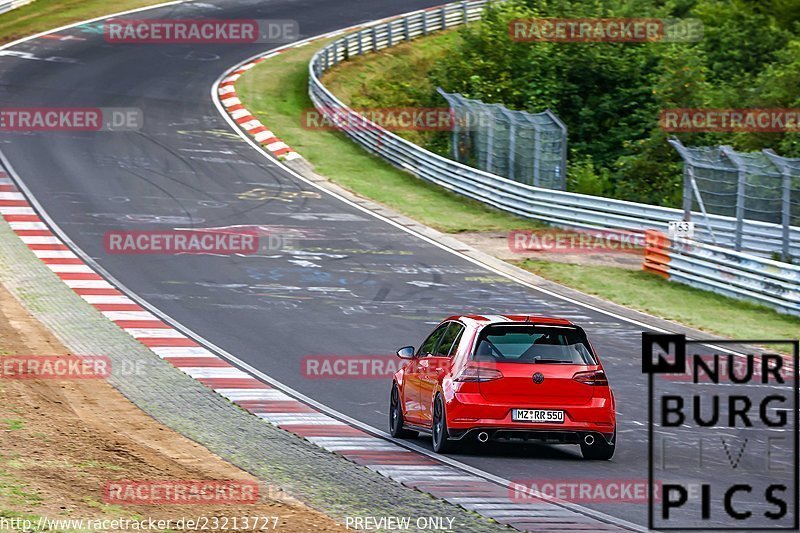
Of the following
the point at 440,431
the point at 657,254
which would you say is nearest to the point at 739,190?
the point at 657,254

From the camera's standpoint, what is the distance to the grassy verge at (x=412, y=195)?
23.0m

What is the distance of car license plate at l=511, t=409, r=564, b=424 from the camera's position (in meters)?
12.1

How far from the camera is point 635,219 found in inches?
1147

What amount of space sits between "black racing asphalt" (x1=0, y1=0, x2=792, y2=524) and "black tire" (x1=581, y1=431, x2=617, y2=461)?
161 mm

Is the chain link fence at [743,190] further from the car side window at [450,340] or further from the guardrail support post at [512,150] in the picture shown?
the car side window at [450,340]

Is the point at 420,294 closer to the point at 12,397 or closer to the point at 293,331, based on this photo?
the point at 293,331

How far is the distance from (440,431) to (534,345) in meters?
1.26

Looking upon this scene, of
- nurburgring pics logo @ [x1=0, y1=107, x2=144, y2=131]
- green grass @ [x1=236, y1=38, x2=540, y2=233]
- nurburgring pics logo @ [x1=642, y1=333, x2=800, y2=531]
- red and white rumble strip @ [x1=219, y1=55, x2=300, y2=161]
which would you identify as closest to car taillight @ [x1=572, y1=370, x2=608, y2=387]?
nurburgring pics logo @ [x1=642, y1=333, x2=800, y2=531]

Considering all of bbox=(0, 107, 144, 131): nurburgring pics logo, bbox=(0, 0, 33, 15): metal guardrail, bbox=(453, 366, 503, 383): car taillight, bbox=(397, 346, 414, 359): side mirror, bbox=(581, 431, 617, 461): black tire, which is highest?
bbox=(0, 0, 33, 15): metal guardrail

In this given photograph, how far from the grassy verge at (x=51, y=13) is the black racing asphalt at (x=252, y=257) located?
8.20 ft

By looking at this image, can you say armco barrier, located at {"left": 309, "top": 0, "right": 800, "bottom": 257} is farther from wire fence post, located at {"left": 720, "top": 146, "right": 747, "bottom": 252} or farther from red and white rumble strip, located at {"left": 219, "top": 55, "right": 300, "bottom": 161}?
red and white rumble strip, located at {"left": 219, "top": 55, "right": 300, "bottom": 161}

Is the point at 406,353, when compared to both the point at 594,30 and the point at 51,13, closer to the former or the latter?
the point at 594,30

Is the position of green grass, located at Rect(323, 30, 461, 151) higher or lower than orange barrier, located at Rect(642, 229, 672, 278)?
higher

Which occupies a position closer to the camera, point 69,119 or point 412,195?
point 412,195
